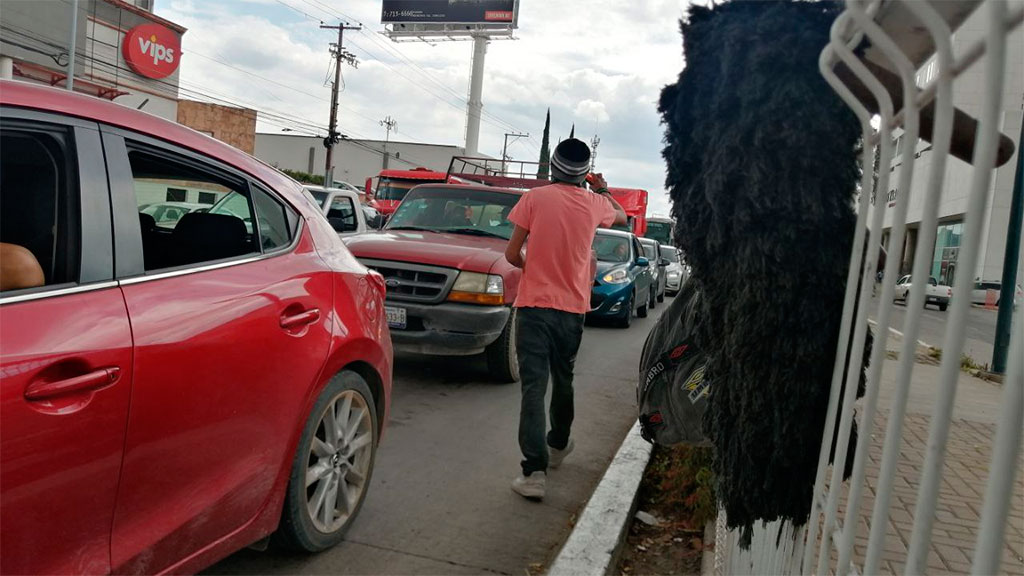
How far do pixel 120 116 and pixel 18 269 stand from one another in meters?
0.60

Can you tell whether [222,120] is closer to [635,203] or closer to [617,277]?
[635,203]

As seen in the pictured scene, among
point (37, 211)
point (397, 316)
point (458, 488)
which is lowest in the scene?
point (458, 488)

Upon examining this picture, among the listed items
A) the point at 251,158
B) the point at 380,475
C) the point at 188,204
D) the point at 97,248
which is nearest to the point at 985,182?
the point at 97,248

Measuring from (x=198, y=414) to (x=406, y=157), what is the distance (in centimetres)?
7938

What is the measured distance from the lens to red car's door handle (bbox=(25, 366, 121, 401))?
71.6 inches

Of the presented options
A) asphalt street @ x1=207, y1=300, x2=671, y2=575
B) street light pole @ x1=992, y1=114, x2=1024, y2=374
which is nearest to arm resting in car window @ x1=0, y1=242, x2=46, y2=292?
asphalt street @ x1=207, y1=300, x2=671, y2=575

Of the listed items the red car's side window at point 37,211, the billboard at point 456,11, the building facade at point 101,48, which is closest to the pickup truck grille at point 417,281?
the red car's side window at point 37,211

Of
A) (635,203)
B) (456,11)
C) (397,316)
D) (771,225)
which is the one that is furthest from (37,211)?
(456,11)

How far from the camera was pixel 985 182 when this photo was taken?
0.86m

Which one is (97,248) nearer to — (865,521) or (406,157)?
(865,521)

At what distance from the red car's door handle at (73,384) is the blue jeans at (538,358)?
235 centimetres

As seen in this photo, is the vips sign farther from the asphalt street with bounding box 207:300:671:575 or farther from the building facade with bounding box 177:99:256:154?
the asphalt street with bounding box 207:300:671:575

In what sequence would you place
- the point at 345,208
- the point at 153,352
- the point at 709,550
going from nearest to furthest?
the point at 153,352, the point at 709,550, the point at 345,208

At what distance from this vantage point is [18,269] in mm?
2014
